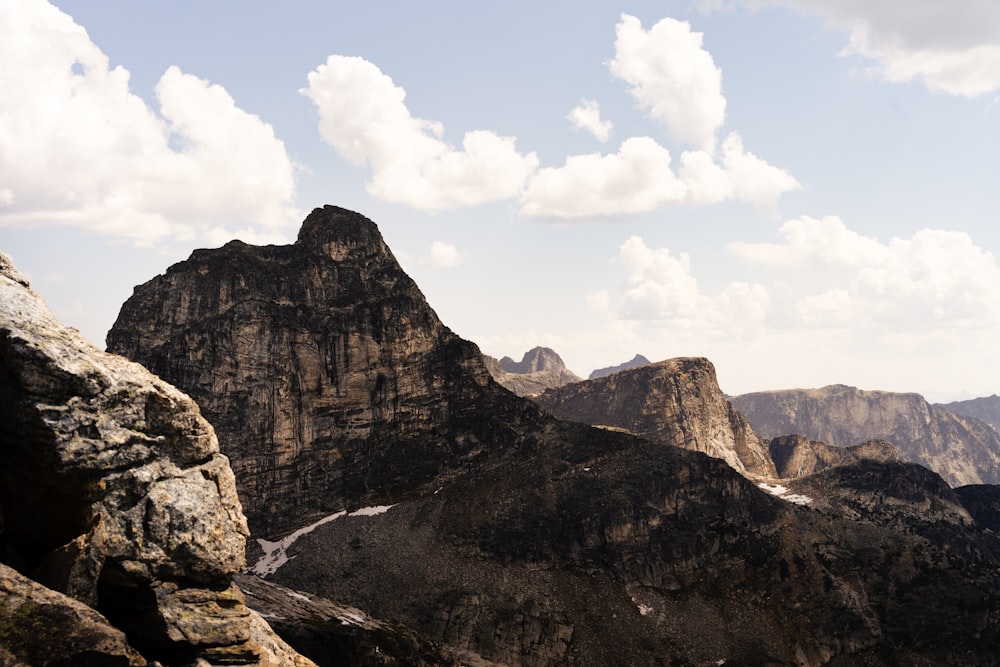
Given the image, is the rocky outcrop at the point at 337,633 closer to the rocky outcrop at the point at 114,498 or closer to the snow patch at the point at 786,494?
the rocky outcrop at the point at 114,498

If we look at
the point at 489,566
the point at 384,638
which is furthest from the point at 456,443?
the point at 384,638

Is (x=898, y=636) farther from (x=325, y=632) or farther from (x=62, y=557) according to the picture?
(x=62, y=557)

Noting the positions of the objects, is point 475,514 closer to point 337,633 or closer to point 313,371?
point 313,371

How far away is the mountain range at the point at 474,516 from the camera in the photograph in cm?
8544

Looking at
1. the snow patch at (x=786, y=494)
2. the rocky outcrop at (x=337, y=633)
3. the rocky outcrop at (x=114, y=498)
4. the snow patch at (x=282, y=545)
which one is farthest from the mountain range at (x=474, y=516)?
the rocky outcrop at (x=114, y=498)

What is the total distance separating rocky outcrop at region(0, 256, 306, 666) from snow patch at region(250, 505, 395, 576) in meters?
79.4

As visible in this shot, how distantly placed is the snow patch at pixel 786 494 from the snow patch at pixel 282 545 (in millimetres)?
84169

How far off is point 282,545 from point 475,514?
31.6 meters

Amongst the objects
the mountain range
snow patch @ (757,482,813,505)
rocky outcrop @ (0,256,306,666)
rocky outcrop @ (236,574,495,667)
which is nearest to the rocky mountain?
the mountain range

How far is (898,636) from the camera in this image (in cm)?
8875

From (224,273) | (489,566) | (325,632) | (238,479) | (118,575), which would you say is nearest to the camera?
(118,575)

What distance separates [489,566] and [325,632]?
42.2 m

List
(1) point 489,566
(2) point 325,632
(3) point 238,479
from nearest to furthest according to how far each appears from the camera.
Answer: (2) point 325,632 → (1) point 489,566 → (3) point 238,479

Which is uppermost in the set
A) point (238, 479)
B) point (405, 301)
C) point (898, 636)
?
point (405, 301)
